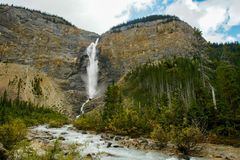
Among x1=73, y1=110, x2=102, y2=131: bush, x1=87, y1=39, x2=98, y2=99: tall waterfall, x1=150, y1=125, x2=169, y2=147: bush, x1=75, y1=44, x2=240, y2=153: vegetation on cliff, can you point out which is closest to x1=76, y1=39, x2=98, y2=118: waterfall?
x1=87, y1=39, x2=98, y2=99: tall waterfall

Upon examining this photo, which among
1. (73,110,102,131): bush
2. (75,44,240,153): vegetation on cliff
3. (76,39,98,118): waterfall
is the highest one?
(76,39,98,118): waterfall

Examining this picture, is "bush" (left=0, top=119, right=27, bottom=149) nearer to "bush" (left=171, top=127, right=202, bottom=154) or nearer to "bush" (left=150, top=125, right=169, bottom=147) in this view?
"bush" (left=171, top=127, right=202, bottom=154)

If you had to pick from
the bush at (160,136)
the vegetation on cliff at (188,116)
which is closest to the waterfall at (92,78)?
the vegetation on cliff at (188,116)

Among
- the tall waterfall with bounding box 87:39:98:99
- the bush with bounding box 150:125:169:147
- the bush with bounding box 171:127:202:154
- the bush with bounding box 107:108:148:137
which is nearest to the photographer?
the bush with bounding box 171:127:202:154

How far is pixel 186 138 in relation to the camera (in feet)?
125

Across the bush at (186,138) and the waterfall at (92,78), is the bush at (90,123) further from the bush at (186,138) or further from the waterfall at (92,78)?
the waterfall at (92,78)

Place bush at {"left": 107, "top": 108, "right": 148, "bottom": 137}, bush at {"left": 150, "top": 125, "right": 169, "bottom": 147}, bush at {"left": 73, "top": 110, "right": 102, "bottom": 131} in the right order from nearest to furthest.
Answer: bush at {"left": 150, "top": 125, "right": 169, "bottom": 147} → bush at {"left": 107, "top": 108, "right": 148, "bottom": 137} → bush at {"left": 73, "top": 110, "right": 102, "bottom": 131}

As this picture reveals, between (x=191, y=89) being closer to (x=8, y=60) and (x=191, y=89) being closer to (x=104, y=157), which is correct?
(x=104, y=157)

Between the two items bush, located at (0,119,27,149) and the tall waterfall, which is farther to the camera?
the tall waterfall

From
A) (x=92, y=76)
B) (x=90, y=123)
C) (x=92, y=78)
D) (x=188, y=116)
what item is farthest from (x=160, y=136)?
(x=92, y=76)

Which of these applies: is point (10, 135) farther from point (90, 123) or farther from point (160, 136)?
point (90, 123)

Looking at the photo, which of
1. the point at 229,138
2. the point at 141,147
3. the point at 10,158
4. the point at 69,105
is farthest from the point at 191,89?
the point at 69,105

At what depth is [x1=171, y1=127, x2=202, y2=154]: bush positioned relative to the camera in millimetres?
37812

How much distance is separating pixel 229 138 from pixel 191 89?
39.2m
